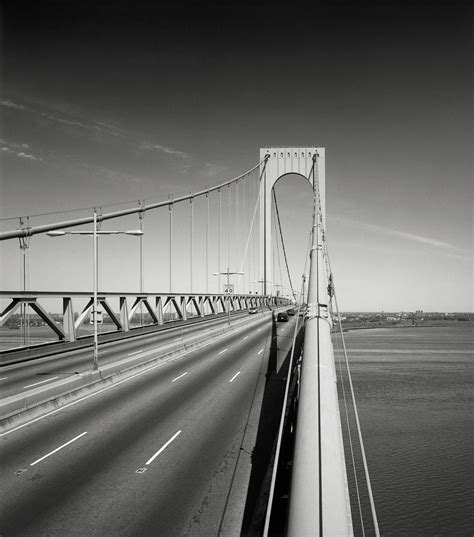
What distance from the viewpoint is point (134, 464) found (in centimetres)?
919

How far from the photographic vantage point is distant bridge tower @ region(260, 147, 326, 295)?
69.7 metres

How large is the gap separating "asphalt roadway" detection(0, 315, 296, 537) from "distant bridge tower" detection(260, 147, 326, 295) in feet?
174

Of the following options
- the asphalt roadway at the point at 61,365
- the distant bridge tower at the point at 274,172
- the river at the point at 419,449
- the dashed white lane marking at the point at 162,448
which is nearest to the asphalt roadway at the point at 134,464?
the dashed white lane marking at the point at 162,448

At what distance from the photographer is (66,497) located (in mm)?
7691

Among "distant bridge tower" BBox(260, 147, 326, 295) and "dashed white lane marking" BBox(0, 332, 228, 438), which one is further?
"distant bridge tower" BBox(260, 147, 326, 295)

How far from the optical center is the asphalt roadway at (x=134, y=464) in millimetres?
7098

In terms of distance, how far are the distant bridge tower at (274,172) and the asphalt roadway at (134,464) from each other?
53062 millimetres

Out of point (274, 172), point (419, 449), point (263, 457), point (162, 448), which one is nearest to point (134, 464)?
point (162, 448)

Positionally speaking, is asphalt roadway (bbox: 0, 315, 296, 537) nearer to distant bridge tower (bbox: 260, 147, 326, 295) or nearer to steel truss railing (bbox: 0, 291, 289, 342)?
steel truss railing (bbox: 0, 291, 289, 342)

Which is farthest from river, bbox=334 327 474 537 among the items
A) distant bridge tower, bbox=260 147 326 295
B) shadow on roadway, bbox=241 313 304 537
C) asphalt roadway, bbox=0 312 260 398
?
distant bridge tower, bbox=260 147 326 295

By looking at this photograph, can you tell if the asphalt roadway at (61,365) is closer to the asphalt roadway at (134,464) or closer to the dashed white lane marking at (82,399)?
the dashed white lane marking at (82,399)

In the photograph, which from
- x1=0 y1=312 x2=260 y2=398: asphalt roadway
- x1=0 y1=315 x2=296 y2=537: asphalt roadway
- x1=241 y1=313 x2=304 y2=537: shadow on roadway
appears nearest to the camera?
x1=0 y1=315 x2=296 y2=537: asphalt roadway

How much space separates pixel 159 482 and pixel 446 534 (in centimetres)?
903

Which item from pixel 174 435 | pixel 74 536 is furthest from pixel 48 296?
pixel 74 536
